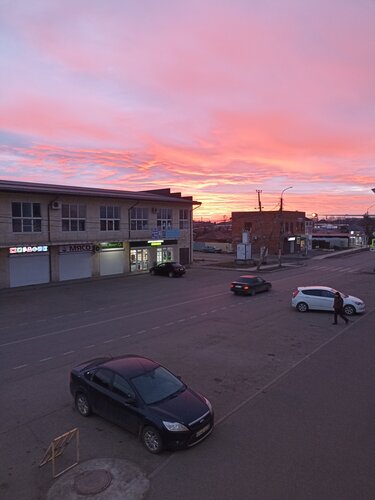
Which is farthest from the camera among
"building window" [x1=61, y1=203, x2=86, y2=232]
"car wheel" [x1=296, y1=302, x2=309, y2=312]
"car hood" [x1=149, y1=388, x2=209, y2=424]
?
"building window" [x1=61, y1=203, x2=86, y2=232]

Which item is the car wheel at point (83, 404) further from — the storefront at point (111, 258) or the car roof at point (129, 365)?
the storefront at point (111, 258)

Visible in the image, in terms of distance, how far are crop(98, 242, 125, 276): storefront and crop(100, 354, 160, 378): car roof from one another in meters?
27.9

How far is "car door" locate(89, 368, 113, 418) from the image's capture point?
862cm

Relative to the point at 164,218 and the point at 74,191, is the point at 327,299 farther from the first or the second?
the point at 164,218

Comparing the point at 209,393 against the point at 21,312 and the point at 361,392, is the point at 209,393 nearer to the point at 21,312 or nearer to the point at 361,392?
A: the point at 361,392

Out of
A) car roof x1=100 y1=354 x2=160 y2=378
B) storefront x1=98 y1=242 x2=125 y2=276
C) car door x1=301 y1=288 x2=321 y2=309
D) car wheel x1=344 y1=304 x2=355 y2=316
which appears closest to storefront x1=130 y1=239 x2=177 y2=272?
storefront x1=98 y1=242 x2=125 y2=276

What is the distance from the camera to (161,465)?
7.20 meters

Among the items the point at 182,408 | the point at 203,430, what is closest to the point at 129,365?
the point at 182,408

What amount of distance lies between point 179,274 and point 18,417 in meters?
29.0

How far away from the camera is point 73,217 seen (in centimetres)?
3494

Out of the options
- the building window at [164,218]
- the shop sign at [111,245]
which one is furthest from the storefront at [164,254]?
the shop sign at [111,245]

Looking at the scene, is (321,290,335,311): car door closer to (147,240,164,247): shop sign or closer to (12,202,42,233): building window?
(12,202,42,233): building window

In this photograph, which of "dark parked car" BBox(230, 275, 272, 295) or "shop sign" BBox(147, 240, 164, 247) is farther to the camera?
"shop sign" BBox(147, 240, 164, 247)

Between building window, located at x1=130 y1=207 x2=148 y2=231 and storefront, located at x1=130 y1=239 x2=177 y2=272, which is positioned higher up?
building window, located at x1=130 y1=207 x2=148 y2=231
